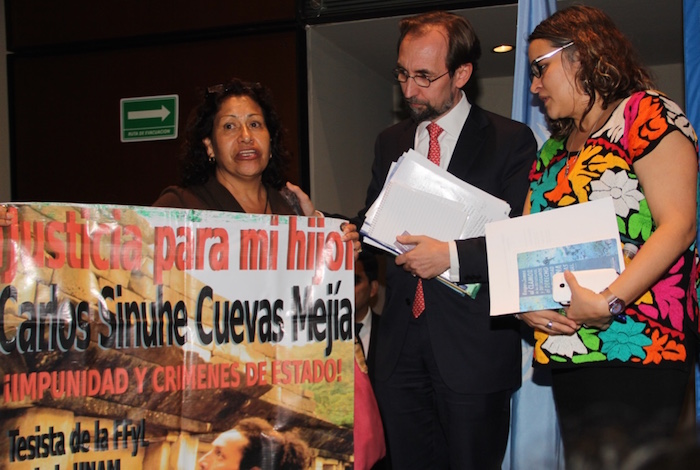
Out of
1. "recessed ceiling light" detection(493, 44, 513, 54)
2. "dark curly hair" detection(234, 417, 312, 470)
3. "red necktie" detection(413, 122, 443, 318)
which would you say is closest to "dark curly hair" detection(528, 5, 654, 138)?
"red necktie" detection(413, 122, 443, 318)

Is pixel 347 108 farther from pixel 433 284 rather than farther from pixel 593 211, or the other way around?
pixel 593 211

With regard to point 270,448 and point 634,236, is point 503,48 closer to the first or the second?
point 634,236

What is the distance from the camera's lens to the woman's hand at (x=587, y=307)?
168cm

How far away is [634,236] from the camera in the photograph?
1.78 m

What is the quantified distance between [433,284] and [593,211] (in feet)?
2.20

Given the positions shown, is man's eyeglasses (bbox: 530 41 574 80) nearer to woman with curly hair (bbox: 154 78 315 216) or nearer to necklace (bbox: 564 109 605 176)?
necklace (bbox: 564 109 605 176)

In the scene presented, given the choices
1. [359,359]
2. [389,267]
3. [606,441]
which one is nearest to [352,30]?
[389,267]

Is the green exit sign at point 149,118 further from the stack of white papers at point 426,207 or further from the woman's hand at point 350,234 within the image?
the stack of white papers at point 426,207

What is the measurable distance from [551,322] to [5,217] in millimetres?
1473

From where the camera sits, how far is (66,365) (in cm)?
196

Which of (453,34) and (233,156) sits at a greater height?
(453,34)

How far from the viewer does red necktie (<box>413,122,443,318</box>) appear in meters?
2.30

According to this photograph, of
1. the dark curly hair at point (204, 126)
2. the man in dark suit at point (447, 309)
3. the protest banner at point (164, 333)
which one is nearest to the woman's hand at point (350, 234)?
the protest banner at point (164, 333)

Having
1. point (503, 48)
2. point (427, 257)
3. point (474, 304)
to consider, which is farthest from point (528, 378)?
point (503, 48)
